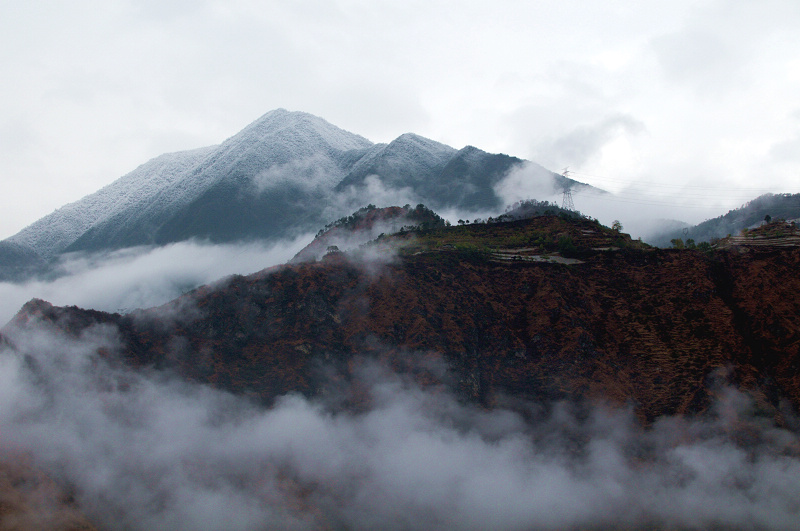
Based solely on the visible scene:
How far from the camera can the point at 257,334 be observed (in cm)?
8694

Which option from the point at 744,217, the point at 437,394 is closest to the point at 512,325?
the point at 437,394

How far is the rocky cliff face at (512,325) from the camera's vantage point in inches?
3127

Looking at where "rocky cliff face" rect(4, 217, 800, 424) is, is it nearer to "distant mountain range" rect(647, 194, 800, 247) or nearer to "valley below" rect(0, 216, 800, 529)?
"valley below" rect(0, 216, 800, 529)

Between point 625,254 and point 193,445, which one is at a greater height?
point 625,254

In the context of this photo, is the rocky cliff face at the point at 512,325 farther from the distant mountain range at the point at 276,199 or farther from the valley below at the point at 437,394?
the distant mountain range at the point at 276,199

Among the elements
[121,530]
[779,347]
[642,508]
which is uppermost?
[779,347]

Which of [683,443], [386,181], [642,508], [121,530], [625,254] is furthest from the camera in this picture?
[386,181]

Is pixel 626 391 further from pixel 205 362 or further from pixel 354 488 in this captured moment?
pixel 205 362

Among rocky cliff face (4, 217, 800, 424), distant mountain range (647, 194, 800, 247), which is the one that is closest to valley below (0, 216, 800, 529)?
rocky cliff face (4, 217, 800, 424)

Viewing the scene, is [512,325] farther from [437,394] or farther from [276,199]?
[276,199]

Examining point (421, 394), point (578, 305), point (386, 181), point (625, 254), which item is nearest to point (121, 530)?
point (421, 394)

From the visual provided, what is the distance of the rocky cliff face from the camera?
7944 cm

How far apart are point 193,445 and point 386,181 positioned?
130 metres

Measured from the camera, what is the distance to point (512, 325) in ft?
300
